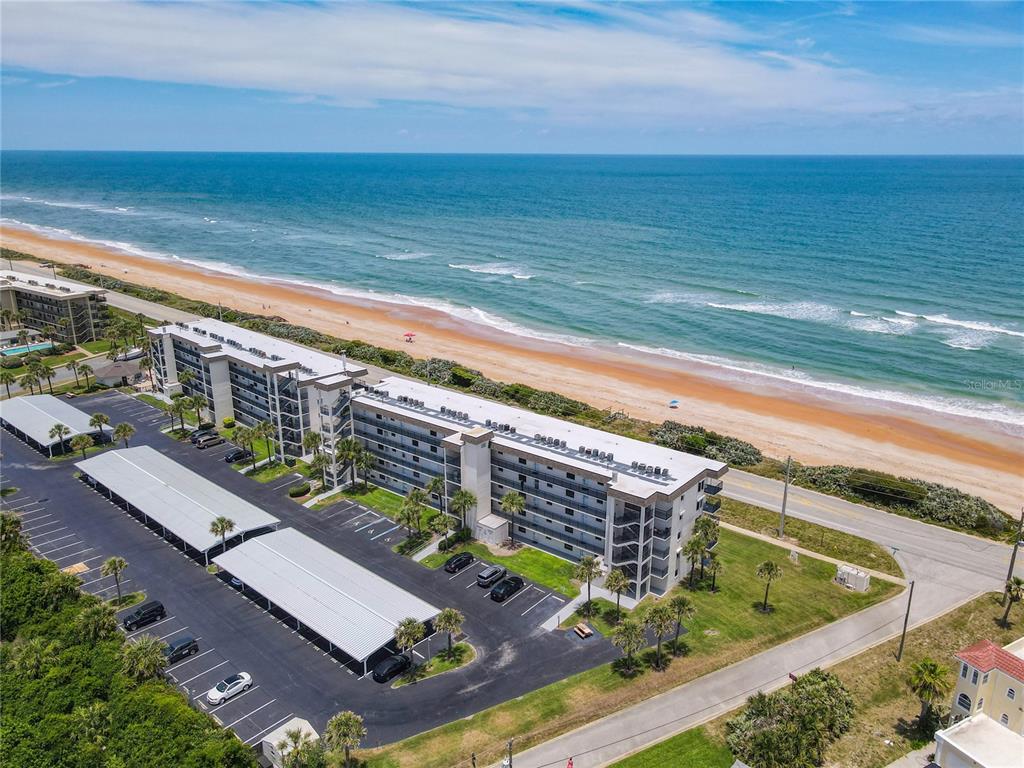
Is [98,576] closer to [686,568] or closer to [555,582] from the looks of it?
[555,582]

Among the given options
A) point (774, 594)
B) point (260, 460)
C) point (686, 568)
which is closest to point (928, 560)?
point (774, 594)

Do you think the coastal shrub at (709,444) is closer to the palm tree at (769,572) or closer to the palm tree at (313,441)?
the palm tree at (769,572)

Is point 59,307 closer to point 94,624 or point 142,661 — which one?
point 94,624

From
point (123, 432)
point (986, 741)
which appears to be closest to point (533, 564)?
point (986, 741)

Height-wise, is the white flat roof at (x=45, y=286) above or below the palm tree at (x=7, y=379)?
above

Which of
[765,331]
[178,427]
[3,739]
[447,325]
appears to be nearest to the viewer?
[3,739]

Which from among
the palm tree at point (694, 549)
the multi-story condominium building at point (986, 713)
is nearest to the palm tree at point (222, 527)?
the palm tree at point (694, 549)

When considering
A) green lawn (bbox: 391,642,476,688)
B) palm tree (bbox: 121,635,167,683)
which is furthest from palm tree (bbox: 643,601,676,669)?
palm tree (bbox: 121,635,167,683)
